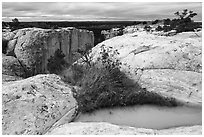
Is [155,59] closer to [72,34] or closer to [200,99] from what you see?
[200,99]

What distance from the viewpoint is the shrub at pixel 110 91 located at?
20.2ft

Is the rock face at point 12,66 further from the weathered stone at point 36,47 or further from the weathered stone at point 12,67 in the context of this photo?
the weathered stone at point 36,47

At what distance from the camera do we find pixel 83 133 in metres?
4.64

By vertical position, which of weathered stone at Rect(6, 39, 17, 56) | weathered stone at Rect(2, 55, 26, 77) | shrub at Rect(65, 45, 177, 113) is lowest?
weathered stone at Rect(2, 55, 26, 77)

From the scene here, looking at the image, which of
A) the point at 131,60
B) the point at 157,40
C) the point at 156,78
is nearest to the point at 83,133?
the point at 156,78

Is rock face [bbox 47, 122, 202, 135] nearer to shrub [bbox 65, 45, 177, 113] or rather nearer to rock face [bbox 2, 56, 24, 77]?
shrub [bbox 65, 45, 177, 113]

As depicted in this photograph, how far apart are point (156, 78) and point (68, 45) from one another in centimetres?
1364

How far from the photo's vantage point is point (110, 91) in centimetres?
632

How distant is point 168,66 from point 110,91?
1.61 m

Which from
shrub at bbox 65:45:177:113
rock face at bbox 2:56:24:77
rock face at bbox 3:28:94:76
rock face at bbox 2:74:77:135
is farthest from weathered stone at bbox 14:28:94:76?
rock face at bbox 2:74:77:135

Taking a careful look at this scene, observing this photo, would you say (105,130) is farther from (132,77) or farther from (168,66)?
(168,66)

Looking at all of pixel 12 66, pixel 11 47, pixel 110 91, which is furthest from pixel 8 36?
pixel 110 91

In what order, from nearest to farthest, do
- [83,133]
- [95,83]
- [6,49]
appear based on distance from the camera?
1. [83,133]
2. [95,83]
3. [6,49]

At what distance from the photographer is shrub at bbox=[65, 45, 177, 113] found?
614cm
